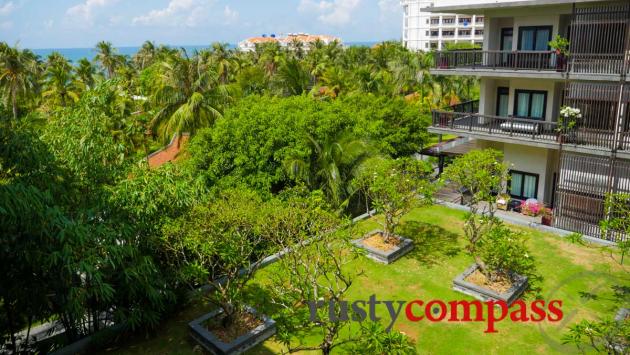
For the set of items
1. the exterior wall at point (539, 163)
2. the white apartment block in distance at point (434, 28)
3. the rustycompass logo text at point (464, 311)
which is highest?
the white apartment block in distance at point (434, 28)

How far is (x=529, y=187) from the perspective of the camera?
71.8 feet

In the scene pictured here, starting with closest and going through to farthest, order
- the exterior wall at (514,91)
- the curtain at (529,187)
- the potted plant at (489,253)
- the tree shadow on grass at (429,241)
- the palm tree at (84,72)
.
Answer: the potted plant at (489,253)
the tree shadow on grass at (429,241)
the exterior wall at (514,91)
the curtain at (529,187)
the palm tree at (84,72)

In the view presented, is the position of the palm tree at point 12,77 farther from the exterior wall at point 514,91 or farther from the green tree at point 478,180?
the green tree at point 478,180

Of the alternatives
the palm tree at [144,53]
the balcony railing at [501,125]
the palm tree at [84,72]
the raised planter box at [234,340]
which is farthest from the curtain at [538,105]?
the palm tree at [144,53]

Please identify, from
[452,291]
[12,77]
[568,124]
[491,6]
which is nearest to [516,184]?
[568,124]

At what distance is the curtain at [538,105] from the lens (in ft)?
69.5

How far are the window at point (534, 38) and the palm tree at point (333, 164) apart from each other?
27.8ft

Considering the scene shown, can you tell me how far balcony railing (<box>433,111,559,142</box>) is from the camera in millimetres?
19781

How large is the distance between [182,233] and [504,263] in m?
8.82

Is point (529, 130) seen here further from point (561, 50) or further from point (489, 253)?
point (489, 253)

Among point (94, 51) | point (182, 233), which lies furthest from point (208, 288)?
point (94, 51)

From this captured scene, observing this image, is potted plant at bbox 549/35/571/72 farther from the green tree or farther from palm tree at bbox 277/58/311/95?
palm tree at bbox 277/58/311/95

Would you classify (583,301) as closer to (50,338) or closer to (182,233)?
(182,233)

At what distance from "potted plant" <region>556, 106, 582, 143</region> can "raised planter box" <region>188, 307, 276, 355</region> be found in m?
13.7
